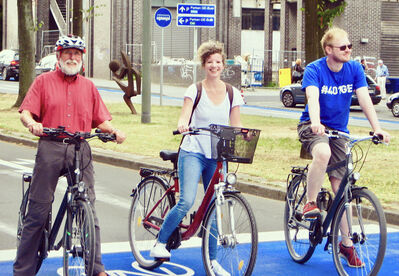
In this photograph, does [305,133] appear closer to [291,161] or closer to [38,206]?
[38,206]

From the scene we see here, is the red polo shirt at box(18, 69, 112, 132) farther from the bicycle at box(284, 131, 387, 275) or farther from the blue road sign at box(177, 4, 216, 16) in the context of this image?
the blue road sign at box(177, 4, 216, 16)

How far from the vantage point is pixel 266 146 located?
15648 mm

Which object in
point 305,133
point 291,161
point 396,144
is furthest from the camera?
point 396,144

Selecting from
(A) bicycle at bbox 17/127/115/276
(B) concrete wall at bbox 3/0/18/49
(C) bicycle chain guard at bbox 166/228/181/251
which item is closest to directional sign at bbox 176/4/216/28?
(C) bicycle chain guard at bbox 166/228/181/251

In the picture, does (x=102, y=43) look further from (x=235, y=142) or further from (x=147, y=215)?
(x=235, y=142)

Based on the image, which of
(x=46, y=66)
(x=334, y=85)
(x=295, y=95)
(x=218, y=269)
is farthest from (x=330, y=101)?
(x=46, y=66)

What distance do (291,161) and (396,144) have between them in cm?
396

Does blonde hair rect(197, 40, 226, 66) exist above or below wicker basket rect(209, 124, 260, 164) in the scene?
above

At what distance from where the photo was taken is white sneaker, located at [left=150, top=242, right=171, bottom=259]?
637 centimetres

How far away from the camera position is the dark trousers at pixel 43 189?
221 inches

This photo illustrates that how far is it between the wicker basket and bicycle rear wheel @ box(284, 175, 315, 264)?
1245 millimetres

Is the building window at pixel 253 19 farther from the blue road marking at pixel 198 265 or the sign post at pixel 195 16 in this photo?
the blue road marking at pixel 198 265

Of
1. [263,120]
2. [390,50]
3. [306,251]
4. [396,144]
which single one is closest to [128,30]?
[390,50]

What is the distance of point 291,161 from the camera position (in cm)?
1348
